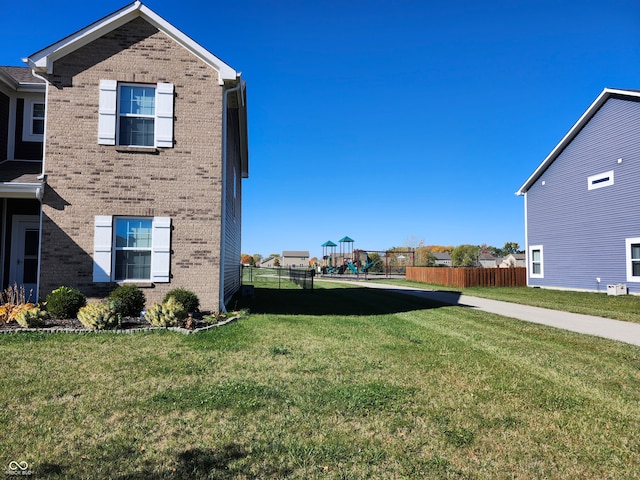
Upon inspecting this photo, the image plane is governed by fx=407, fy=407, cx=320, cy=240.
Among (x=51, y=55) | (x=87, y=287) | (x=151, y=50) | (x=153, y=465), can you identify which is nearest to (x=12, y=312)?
(x=87, y=287)

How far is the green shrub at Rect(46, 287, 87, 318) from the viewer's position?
347 inches

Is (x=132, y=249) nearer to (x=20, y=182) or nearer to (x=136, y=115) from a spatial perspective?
(x=20, y=182)

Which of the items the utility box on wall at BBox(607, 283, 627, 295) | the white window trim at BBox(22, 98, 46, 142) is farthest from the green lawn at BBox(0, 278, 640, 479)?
the utility box on wall at BBox(607, 283, 627, 295)

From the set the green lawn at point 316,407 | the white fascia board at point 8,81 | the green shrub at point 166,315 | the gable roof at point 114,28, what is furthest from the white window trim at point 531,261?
the white fascia board at point 8,81

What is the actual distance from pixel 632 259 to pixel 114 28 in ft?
66.0

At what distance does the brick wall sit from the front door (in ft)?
6.78

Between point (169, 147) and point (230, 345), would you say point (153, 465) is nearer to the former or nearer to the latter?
point (230, 345)

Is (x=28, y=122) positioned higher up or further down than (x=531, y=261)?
higher up

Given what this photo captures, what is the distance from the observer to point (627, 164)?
1689cm

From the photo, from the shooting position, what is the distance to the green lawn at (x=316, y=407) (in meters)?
3.20

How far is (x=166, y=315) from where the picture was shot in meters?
8.52

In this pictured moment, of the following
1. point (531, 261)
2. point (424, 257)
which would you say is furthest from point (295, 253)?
point (531, 261)

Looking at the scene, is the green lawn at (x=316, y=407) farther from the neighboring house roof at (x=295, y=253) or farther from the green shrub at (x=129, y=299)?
the neighboring house roof at (x=295, y=253)

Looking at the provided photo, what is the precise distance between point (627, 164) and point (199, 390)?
19.3 metres
